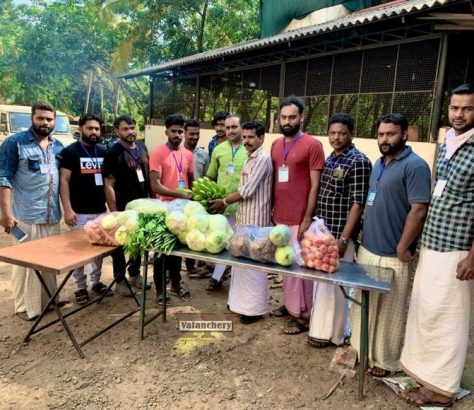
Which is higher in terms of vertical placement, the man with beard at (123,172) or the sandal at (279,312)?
the man with beard at (123,172)

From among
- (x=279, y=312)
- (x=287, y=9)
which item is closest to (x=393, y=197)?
(x=279, y=312)

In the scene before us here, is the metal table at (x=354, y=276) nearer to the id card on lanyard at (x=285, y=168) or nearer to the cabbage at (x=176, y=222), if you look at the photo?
the cabbage at (x=176, y=222)

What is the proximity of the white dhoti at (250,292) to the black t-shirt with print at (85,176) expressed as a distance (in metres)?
1.62

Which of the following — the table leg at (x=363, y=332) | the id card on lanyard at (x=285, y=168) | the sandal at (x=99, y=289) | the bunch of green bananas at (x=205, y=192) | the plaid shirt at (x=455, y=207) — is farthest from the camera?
the sandal at (x=99, y=289)

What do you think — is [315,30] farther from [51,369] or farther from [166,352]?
[51,369]

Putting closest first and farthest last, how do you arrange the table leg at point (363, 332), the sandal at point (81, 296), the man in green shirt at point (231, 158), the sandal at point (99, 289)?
the table leg at point (363, 332)
the sandal at point (81, 296)
the man in green shirt at point (231, 158)
the sandal at point (99, 289)

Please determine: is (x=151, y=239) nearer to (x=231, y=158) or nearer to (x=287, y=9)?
(x=231, y=158)

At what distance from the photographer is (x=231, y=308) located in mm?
3822

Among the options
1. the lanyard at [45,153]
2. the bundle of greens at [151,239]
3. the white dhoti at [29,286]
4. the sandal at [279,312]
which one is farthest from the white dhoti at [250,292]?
the lanyard at [45,153]

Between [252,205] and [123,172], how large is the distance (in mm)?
1369

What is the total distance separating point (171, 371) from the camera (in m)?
2.94

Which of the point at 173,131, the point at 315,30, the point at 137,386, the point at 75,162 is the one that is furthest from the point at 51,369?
the point at 315,30

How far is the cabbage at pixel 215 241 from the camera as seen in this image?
2.86m

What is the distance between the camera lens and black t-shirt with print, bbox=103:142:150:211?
385cm
